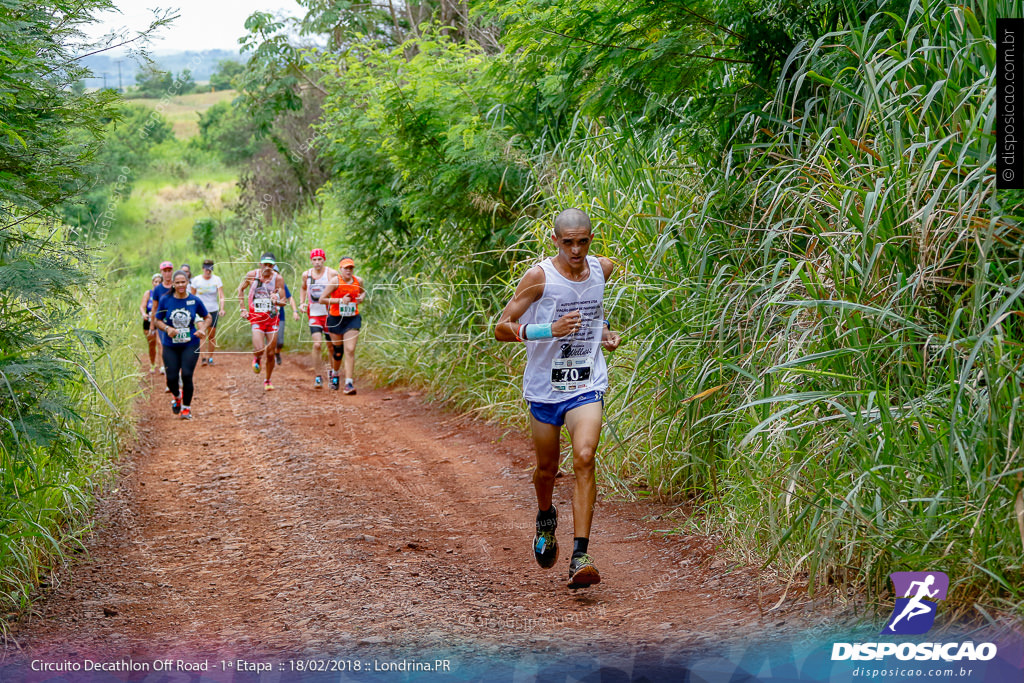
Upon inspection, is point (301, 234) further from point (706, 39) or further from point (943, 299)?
point (943, 299)

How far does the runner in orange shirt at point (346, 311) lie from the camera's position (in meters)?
13.5

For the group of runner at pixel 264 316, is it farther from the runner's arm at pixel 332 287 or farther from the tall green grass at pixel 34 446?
the tall green grass at pixel 34 446

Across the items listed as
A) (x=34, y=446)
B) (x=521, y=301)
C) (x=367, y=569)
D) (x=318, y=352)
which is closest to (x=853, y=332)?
(x=521, y=301)

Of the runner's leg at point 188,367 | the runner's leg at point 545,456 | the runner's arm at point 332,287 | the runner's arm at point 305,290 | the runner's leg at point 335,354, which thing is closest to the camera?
the runner's leg at point 545,456

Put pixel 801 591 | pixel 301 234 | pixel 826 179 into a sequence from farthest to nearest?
pixel 301 234 → pixel 826 179 → pixel 801 591

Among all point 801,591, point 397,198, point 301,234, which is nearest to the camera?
point 801,591

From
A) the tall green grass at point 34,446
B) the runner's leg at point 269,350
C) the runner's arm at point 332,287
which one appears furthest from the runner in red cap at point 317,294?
the tall green grass at point 34,446

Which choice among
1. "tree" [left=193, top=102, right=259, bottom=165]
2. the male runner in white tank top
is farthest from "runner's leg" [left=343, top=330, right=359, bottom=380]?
"tree" [left=193, top=102, right=259, bottom=165]

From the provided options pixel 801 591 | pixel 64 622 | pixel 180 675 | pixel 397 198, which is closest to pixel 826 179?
pixel 801 591

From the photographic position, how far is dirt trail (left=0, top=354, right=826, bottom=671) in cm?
478

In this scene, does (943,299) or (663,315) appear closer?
(943,299)

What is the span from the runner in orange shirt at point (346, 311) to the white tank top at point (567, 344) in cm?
834

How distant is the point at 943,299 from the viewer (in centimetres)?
485

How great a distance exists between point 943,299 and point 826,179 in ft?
3.95
